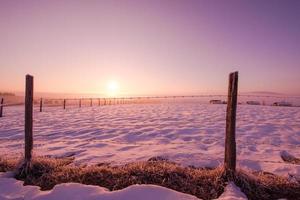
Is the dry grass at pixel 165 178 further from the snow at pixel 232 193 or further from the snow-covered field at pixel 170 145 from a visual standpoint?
the snow-covered field at pixel 170 145

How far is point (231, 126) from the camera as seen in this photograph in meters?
4.91

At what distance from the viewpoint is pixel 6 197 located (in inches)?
161

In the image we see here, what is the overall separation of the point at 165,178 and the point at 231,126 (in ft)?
5.33

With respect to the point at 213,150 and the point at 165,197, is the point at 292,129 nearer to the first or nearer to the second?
the point at 213,150

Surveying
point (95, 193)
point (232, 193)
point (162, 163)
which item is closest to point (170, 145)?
point (162, 163)

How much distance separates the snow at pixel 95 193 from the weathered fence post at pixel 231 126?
0.43 meters

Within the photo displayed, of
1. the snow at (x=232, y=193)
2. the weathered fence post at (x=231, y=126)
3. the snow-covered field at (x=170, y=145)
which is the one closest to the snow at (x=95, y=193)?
the snow at (x=232, y=193)


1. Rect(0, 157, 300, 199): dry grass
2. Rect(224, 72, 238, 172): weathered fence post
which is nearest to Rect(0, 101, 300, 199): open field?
Rect(0, 157, 300, 199): dry grass

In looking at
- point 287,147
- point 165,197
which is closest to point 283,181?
point 165,197

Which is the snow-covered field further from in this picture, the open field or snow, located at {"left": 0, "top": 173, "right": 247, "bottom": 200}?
snow, located at {"left": 0, "top": 173, "right": 247, "bottom": 200}

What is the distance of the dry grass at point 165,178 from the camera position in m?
4.45

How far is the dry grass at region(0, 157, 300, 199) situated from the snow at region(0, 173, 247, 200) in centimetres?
25

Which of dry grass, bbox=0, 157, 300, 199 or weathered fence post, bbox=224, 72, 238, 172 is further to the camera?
weathered fence post, bbox=224, 72, 238, 172

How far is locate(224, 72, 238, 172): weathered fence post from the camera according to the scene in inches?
188
